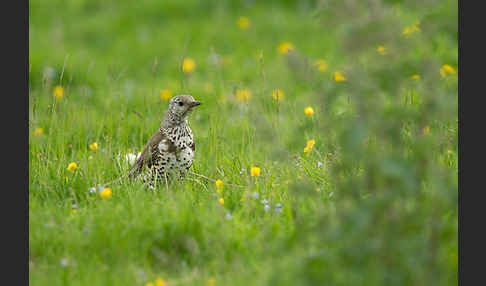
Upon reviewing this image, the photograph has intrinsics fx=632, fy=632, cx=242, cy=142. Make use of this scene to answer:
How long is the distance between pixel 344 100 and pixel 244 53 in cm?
325

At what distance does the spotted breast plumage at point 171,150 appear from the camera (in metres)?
5.09

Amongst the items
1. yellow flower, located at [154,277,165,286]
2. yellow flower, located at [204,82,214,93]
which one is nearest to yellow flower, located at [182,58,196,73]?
yellow flower, located at [204,82,214,93]

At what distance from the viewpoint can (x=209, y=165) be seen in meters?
5.38

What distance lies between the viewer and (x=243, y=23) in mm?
10508

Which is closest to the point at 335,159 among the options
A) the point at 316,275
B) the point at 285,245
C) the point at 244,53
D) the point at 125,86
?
the point at 285,245

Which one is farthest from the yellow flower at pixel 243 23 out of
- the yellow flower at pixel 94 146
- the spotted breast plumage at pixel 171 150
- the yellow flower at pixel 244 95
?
the spotted breast plumage at pixel 171 150

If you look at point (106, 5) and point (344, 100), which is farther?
point (106, 5)

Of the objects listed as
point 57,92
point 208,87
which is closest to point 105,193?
point 57,92

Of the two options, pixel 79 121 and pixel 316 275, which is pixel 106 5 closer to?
pixel 79 121

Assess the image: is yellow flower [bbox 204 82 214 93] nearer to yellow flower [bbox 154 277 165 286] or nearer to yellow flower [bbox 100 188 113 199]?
yellow flower [bbox 100 188 113 199]

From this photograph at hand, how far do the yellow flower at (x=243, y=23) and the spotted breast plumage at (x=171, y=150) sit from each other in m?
5.41

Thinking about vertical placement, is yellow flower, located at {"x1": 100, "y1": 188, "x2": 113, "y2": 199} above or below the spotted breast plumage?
below

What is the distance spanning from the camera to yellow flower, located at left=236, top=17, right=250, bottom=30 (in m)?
10.4

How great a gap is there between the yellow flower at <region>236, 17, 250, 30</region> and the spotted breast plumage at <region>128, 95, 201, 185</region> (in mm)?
5405
